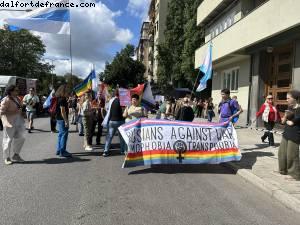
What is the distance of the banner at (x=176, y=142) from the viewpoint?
24.9 ft

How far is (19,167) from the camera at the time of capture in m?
7.68

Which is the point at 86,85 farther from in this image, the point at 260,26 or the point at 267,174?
the point at 267,174

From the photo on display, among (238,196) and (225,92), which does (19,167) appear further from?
(225,92)

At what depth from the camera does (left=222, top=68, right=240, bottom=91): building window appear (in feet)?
71.3

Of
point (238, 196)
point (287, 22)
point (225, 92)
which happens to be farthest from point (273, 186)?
point (287, 22)

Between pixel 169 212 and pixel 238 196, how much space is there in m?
1.57

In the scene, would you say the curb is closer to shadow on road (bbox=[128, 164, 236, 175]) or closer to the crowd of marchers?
shadow on road (bbox=[128, 164, 236, 175])

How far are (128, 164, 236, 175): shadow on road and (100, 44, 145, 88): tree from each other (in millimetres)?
52326

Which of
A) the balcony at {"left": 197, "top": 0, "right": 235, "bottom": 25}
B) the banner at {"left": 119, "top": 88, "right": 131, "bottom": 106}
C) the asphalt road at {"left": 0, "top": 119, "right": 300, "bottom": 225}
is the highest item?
the balcony at {"left": 197, "top": 0, "right": 235, "bottom": 25}

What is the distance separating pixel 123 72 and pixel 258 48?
1811 inches

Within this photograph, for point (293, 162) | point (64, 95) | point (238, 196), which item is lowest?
point (238, 196)

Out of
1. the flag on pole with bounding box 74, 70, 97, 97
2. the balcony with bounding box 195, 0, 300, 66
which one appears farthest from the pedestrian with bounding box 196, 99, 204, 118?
the flag on pole with bounding box 74, 70, 97, 97

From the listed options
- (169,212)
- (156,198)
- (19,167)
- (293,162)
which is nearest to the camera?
(169,212)

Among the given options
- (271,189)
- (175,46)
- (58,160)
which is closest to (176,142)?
(271,189)
